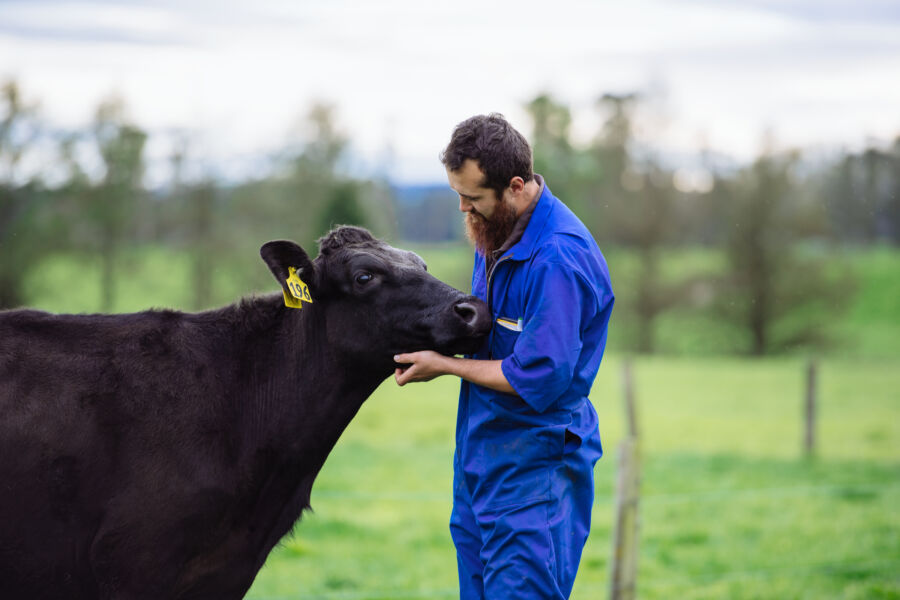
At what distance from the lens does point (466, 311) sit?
3594mm

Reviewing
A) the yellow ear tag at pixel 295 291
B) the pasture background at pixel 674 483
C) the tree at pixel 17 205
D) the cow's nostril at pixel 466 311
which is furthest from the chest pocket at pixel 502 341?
the tree at pixel 17 205

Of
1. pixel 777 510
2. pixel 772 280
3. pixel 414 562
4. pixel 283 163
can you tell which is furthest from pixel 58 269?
pixel 772 280

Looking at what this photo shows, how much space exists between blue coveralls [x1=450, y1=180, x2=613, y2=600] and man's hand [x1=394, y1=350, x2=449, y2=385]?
0.22 meters

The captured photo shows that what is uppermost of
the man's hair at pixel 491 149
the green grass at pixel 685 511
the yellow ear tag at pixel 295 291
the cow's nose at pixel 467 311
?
the man's hair at pixel 491 149

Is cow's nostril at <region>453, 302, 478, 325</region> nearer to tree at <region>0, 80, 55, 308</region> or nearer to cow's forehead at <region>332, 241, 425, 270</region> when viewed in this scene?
cow's forehead at <region>332, 241, 425, 270</region>

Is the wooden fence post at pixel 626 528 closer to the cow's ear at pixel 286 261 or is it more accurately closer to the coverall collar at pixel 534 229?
the coverall collar at pixel 534 229

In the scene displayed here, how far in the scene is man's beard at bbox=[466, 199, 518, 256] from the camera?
11.8 ft

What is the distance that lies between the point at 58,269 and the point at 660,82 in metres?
26.9

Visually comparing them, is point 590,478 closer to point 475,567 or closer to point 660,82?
point 475,567

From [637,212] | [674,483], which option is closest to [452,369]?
[674,483]

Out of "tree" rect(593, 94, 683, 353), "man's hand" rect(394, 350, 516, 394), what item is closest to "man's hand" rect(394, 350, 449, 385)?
"man's hand" rect(394, 350, 516, 394)

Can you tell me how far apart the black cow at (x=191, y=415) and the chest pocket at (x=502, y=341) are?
0.08 meters

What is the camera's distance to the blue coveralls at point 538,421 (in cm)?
332

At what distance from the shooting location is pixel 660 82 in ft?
123
